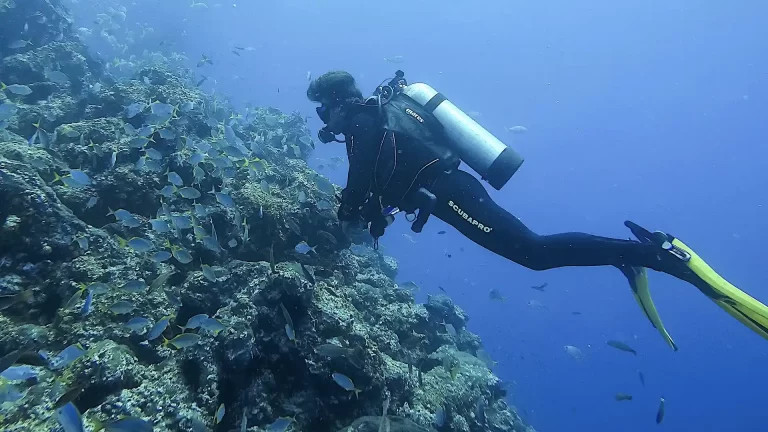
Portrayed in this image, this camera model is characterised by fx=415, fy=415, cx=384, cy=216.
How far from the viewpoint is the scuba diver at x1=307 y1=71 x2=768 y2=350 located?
535 centimetres

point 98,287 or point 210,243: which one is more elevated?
point 210,243

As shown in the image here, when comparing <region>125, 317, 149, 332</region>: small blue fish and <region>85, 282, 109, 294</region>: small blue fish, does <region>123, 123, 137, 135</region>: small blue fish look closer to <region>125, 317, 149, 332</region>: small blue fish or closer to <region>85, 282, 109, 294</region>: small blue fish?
<region>85, 282, 109, 294</region>: small blue fish

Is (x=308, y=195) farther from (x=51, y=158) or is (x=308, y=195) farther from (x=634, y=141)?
(x=634, y=141)

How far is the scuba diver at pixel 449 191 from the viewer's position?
17.5 ft

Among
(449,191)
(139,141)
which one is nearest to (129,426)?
(449,191)

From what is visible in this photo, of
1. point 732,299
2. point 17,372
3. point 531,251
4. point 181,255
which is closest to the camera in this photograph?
point 17,372

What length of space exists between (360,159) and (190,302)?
2970 millimetres

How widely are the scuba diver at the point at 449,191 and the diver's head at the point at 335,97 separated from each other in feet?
0.05

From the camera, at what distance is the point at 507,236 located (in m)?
5.82

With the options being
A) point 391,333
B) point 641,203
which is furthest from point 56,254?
point 641,203

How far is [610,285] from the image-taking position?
96.7 m

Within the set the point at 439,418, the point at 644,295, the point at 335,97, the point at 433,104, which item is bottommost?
the point at 439,418

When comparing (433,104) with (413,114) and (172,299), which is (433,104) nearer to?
(413,114)

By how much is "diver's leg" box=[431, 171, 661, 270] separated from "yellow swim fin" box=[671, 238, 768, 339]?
77cm
